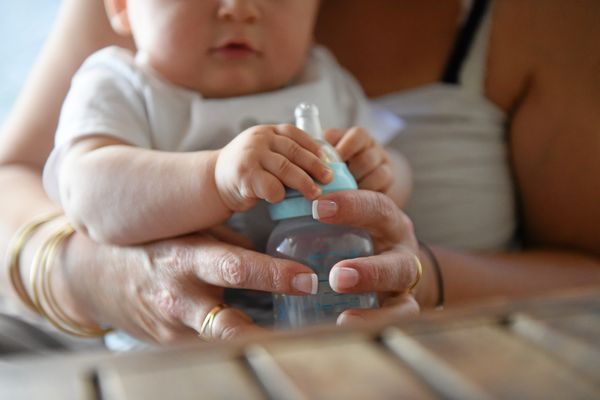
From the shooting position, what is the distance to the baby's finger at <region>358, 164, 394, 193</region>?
719 mm

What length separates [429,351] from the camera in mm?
294

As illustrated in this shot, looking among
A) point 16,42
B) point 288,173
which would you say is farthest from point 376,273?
point 16,42

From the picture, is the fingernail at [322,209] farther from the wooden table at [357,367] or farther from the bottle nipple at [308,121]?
the wooden table at [357,367]

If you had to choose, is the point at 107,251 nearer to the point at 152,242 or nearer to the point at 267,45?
the point at 152,242

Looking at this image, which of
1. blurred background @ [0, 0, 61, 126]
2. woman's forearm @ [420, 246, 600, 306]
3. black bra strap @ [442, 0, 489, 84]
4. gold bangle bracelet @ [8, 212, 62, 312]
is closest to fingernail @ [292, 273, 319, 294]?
woman's forearm @ [420, 246, 600, 306]

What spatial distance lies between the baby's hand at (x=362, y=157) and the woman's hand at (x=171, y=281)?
0.48 feet

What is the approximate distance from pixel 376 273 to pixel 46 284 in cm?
40

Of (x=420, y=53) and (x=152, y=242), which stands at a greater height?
(x=420, y=53)

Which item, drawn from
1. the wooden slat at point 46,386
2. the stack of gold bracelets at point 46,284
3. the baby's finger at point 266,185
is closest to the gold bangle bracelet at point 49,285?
the stack of gold bracelets at point 46,284

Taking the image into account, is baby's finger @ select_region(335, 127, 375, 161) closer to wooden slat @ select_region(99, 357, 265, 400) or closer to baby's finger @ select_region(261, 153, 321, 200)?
baby's finger @ select_region(261, 153, 321, 200)

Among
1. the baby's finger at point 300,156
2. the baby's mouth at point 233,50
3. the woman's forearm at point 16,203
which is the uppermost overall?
the baby's mouth at point 233,50

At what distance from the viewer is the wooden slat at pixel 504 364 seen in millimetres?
271

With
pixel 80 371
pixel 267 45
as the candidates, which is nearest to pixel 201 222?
pixel 267 45

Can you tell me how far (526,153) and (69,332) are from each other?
2.14 ft
